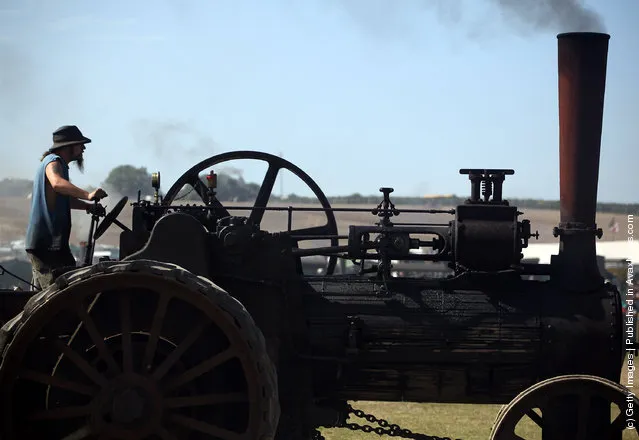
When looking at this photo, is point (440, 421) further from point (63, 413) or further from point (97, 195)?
point (63, 413)

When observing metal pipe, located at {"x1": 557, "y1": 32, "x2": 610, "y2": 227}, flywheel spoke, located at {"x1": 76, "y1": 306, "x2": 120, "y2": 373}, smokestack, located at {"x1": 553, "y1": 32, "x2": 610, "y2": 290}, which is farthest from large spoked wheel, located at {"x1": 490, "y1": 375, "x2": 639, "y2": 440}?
flywheel spoke, located at {"x1": 76, "y1": 306, "x2": 120, "y2": 373}

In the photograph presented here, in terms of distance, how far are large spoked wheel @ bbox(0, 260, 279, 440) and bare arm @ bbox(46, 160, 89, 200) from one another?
3.01ft

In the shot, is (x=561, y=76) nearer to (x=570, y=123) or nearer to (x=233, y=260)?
(x=570, y=123)

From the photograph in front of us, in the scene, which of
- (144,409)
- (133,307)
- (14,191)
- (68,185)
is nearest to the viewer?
(144,409)

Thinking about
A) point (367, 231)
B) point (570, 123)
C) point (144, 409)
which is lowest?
point (144, 409)

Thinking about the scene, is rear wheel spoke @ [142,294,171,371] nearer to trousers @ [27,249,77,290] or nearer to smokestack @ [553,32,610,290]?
trousers @ [27,249,77,290]

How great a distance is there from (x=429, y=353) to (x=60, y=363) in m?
2.52

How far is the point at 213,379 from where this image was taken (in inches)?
265

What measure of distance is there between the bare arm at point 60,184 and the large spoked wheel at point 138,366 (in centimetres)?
92

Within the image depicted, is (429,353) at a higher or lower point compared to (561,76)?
lower

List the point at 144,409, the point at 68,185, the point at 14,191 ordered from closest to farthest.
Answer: the point at 144,409
the point at 68,185
the point at 14,191

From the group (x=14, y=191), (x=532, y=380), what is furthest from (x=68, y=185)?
(x=14, y=191)

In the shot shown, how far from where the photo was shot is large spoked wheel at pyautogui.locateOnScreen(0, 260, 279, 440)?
6.33m

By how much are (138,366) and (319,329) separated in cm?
131
